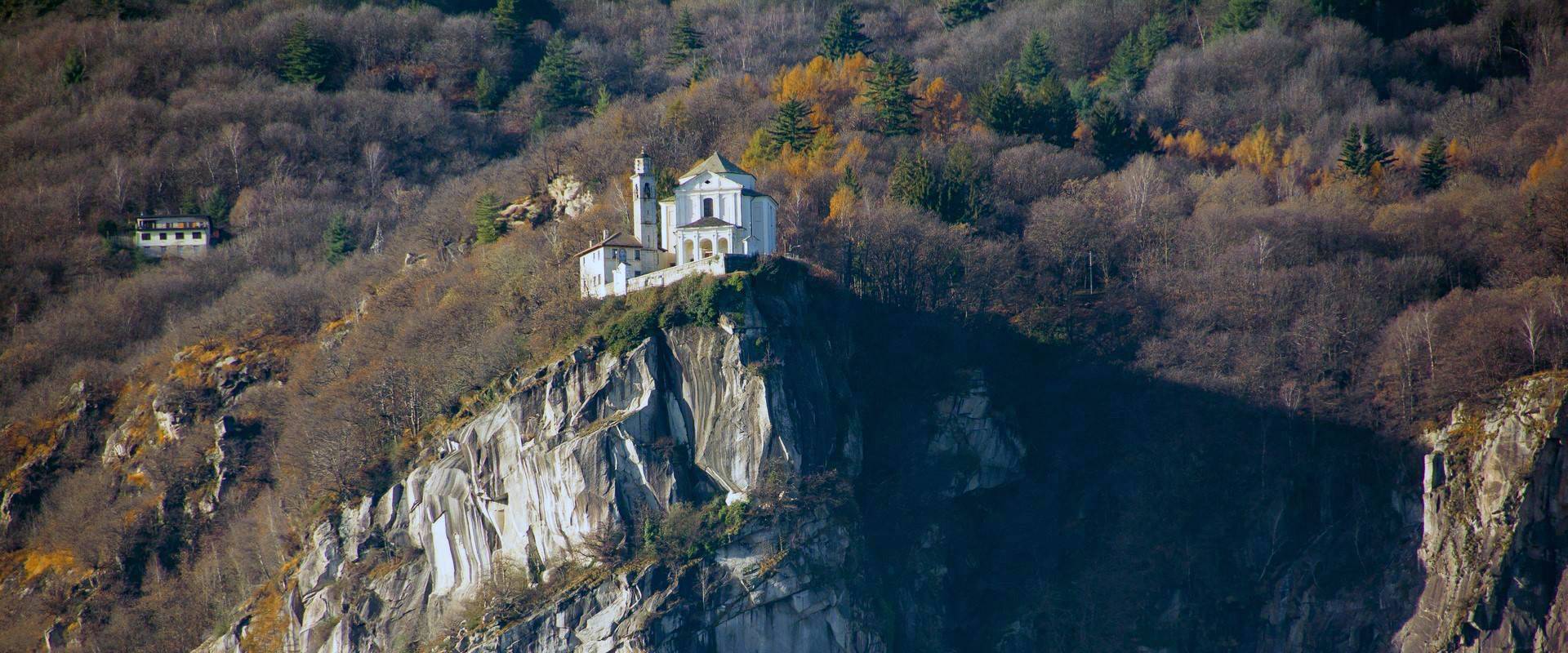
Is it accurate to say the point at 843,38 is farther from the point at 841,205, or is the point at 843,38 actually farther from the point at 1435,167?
the point at 1435,167

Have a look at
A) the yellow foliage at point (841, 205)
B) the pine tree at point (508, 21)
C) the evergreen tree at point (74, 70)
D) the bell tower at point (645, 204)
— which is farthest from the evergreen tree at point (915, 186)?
the evergreen tree at point (74, 70)

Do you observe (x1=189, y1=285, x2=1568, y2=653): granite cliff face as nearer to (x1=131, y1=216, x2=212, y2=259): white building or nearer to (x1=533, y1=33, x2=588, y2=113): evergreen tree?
(x1=131, y1=216, x2=212, y2=259): white building

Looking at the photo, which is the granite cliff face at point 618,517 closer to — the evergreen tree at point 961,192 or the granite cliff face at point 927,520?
the granite cliff face at point 927,520

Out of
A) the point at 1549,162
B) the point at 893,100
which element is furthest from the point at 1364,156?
the point at 893,100

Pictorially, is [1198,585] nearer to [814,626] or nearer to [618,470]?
[814,626]

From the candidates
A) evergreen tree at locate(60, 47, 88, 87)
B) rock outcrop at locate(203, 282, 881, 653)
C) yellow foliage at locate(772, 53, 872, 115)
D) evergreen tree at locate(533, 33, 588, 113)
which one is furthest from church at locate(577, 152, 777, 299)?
evergreen tree at locate(60, 47, 88, 87)

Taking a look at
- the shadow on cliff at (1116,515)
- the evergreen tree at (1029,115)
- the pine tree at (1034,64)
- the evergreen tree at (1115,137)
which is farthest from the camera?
the pine tree at (1034,64)
